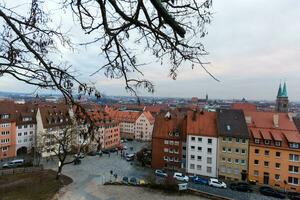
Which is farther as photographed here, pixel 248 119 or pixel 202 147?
pixel 202 147

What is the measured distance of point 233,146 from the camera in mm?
33500

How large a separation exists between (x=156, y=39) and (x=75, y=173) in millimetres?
32524

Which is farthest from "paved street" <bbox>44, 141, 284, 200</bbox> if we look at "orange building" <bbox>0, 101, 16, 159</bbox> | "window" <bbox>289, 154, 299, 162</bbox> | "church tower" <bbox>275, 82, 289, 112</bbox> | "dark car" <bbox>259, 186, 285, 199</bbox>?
"church tower" <bbox>275, 82, 289, 112</bbox>

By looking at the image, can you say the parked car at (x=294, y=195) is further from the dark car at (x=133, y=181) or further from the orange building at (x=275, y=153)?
the dark car at (x=133, y=181)

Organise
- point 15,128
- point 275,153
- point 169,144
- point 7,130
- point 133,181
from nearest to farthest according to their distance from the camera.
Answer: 1. point 133,181
2. point 275,153
3. point 169,144
4. point 7,130
5. point 15,128

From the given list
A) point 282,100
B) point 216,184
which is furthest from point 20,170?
point 282,100

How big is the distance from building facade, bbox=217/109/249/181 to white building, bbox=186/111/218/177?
80 cm

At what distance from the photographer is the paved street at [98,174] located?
26656 mm

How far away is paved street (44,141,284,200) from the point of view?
87.5 ft

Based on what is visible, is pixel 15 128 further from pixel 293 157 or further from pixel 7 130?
pixel 293 157

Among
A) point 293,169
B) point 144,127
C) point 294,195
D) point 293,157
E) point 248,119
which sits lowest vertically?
point 294,195

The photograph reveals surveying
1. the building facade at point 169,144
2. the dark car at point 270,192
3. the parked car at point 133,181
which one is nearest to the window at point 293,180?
the dark car at point 270,192

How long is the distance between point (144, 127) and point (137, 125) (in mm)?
1885

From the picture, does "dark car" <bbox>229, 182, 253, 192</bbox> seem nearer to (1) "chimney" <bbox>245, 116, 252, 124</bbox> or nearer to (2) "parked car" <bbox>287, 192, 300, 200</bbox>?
(2) "parked car" <bbox>287, 192, 300, 200</bbox>
